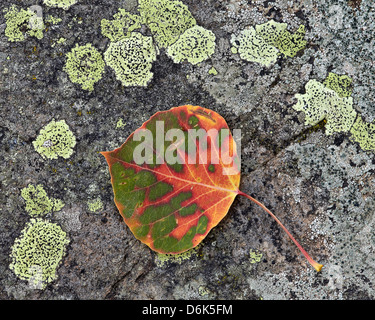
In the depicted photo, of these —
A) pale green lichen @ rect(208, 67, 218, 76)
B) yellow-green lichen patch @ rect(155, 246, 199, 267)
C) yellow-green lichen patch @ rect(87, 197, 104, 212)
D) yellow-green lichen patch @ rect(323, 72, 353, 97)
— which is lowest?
yellow-green lichen patch @ rect(155, 246, 199, 267)

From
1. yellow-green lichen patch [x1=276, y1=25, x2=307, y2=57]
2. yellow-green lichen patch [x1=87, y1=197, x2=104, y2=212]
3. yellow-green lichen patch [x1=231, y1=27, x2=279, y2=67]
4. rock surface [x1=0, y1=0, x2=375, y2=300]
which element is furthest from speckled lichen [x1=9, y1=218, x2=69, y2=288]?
yellow-green lichen patch [x1=276, y1=25, x2=307, y2=57]

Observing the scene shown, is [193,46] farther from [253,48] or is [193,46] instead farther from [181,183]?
[181,183]

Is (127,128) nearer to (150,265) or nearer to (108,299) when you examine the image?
(150,265)

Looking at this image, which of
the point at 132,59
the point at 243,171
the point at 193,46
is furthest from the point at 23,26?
the point at 243,171

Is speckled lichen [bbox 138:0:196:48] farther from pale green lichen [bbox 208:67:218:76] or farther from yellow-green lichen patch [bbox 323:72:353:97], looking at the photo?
yellow-green lichen patch [bbox 323:72:353:97]

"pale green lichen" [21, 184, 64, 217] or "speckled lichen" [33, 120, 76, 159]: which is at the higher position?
"speckled lichen" [33, 120, 76, 159]

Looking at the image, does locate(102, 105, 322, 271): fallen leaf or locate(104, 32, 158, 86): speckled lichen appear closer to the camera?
locate(102, 105, 322, 271): fallen leaf

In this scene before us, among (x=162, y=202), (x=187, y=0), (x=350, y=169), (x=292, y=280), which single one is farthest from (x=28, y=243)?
(x=350, y=169)
